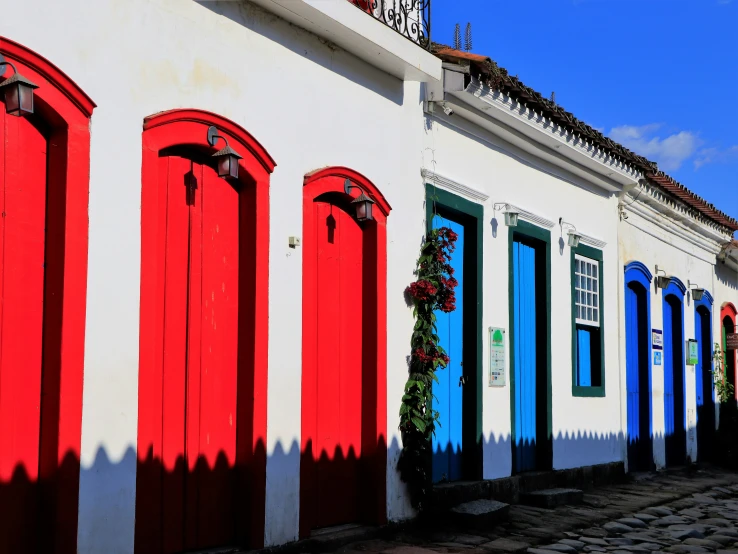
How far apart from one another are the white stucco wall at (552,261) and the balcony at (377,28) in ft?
2.73

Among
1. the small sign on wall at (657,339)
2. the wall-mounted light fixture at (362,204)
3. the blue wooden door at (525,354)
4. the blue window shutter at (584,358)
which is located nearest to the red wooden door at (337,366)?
the wall-mounted light fixture at (362,204)

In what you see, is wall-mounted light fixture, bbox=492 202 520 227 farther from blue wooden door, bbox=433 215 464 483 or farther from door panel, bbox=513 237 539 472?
blue wooden door, bbox=433 215 464 483

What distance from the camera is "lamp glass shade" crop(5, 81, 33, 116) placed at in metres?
5.05

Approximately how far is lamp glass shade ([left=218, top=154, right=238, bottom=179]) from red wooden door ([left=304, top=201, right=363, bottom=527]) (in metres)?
1.36

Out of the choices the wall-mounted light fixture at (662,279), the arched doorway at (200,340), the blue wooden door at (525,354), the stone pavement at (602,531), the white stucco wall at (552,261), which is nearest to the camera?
the arched doorway at (200,340)

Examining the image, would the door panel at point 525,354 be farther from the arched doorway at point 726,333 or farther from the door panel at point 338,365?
the arched doorway at point 726,333

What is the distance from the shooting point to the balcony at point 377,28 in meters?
7.35

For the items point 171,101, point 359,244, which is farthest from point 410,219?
point 171,101

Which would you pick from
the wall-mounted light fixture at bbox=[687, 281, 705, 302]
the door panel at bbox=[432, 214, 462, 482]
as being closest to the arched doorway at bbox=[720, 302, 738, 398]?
the wall-mounted light fixture at bbox=[687, 281, 705, 302]

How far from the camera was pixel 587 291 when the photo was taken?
508 inches

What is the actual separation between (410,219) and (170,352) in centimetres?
324

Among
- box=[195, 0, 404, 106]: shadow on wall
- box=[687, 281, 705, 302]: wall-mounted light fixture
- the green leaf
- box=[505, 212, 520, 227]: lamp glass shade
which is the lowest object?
the green leaf

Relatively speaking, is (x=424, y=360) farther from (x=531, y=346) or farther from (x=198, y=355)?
(x=531, y=346)

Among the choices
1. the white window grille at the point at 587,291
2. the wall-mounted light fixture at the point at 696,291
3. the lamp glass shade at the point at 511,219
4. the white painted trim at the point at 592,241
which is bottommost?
the white window grille at the point at 587,291
